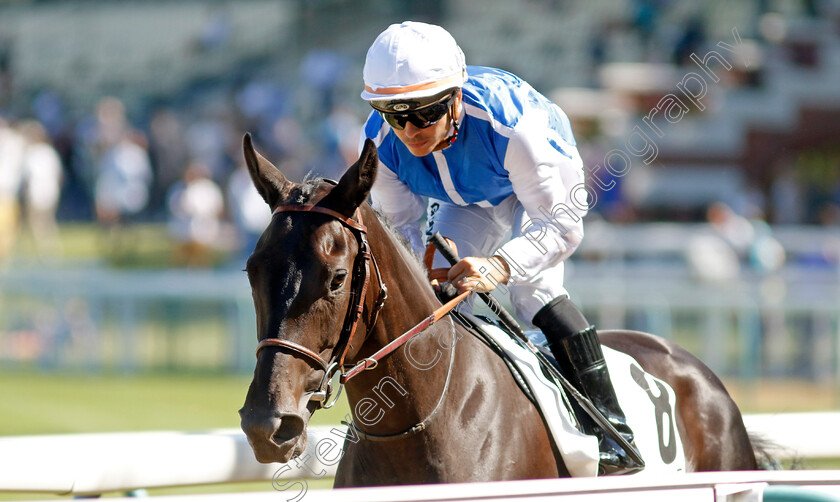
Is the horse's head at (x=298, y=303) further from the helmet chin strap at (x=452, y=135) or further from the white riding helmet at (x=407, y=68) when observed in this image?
the helmet chin strap at (x=452, y=135)

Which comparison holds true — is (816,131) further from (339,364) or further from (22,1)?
(22,1)

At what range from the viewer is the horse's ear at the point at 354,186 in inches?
97.2

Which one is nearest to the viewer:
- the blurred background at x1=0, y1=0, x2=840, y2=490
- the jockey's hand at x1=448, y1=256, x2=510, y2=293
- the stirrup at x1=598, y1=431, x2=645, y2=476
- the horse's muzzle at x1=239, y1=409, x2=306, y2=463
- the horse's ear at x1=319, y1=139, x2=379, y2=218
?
the horse's muzzle at x1=239, y1=409, x2=306, y2=463

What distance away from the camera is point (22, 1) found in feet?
72.9

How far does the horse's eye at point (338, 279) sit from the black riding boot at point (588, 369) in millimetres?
1002

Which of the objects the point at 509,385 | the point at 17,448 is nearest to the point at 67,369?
the point at 17,448

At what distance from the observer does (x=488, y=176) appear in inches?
124

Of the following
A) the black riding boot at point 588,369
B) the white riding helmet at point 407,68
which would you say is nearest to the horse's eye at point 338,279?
the white riding helmet at point 407,68

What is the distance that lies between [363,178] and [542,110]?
90cm

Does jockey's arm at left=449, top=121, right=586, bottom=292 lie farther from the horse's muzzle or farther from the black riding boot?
the horse's muzzle

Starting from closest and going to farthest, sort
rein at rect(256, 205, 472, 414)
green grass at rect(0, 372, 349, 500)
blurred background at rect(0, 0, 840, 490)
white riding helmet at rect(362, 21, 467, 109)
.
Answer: rein at rect(256, 205, 472, 414), white riding helmet at rect(362, 21, 467, 109), green grass at rect(0, 372, 349, 500), blurred background at rect(0, 0, 840, 490)

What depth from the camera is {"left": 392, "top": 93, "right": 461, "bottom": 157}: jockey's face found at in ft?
9.55

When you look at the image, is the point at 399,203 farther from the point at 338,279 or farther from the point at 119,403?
the point at 119,403

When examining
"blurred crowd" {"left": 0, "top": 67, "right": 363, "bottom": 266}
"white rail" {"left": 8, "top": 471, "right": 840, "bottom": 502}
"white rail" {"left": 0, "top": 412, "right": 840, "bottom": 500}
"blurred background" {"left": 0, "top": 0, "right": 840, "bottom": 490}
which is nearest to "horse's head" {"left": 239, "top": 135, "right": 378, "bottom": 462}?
"white rail" {"left": 8, "top": 471, "right": 840, "bottom": 502}
